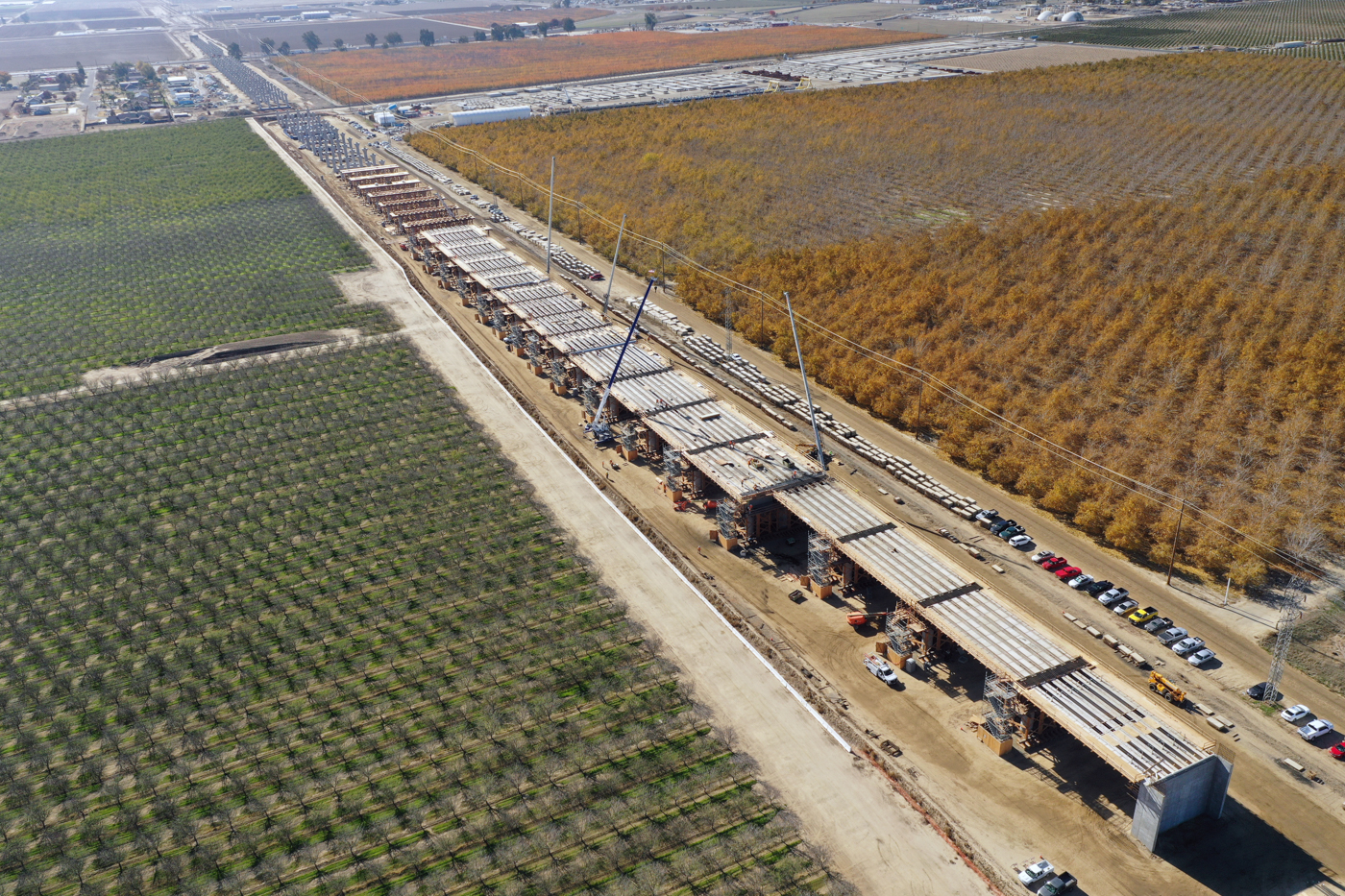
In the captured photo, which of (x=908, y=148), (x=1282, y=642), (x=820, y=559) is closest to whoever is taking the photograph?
(x=1282, y=642)

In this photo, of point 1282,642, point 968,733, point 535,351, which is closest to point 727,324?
point 535,351

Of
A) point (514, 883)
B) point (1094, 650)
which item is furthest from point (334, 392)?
point (1094, 650)

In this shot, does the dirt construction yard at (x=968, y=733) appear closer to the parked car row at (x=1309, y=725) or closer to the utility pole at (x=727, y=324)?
the parked car row at (x=1309, y=725)

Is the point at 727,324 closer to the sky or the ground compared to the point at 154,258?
closer to the sky

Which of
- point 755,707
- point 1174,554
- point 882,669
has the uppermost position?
point 1174,554

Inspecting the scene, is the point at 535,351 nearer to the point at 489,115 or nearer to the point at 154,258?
the point at 154,258

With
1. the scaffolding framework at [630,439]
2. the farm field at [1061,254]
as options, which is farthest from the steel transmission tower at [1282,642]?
the scaffolding framework at [630,439]

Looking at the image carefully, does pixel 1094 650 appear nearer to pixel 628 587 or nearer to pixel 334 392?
pixel 628 587
